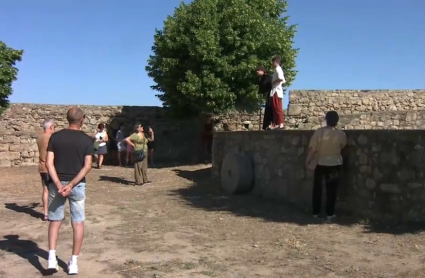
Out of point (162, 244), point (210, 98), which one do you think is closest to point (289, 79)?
point (210, 98)

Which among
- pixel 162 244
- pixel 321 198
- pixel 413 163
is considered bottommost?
pixel 162 244

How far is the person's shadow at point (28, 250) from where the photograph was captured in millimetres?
5172

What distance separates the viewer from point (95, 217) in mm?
7910

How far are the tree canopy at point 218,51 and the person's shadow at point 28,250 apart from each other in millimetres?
9383

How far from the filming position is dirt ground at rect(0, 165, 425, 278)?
5.00 m

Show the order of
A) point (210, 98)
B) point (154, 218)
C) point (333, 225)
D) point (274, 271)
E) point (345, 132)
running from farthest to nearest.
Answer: point (210, 98), point (154, 218), point (345, 132), point (333, 225), point (274, 271)

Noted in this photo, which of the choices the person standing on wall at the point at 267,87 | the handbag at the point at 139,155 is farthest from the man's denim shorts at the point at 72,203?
the handbag at the point at 139,155

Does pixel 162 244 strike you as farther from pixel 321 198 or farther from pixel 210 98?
pixel 210 98

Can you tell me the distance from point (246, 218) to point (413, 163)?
2590mm

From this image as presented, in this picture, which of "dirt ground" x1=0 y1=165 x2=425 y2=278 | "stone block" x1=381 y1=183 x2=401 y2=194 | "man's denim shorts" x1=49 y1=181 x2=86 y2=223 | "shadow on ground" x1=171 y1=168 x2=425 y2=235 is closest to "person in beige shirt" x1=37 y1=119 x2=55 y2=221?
"dirt ground" x1=0 y1=165 x2=425 y2=278

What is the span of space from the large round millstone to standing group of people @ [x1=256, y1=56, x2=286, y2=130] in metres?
0.84

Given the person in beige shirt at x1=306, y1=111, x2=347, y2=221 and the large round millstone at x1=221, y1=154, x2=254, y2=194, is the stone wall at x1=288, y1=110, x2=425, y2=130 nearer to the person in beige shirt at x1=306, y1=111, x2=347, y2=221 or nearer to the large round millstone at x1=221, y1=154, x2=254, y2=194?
the large round millstone at x1=221, y1=154, x2=254, y2=194

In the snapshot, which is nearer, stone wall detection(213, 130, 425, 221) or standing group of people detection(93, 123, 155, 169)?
stone wall detection(213, 130, 425, 221)

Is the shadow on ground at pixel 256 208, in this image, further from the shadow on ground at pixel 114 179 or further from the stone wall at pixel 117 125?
the stone wall at pixel 117 125
